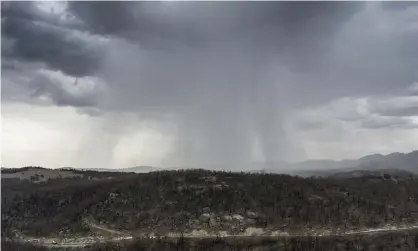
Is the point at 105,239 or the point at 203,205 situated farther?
the point at 203,205

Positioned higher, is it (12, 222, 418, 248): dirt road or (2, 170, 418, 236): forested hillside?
(2, 170, 418, 236): forested hillside

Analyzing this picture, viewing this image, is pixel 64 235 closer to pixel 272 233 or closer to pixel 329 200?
pixel 272 233

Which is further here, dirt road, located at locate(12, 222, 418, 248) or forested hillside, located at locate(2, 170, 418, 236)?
forested hillside, located at locate(2, 170, 418, 236)

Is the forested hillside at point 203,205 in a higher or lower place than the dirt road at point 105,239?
higher

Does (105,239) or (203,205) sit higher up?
(203,205)

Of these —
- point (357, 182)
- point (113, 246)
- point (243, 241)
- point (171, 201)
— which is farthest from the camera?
point (357, 182)

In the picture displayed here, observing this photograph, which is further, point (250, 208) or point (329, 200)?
point (329, 200)

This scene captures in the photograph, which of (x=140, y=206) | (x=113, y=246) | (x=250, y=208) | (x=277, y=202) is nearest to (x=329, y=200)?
(x=277, y=202)

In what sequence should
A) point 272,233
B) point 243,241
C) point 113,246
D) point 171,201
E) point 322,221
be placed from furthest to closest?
point 171,201, point 322,221, point 272,233, point 243,241, point 113,246

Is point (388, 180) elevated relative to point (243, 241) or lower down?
elevated

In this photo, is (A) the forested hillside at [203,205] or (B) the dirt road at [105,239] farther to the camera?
(A) the forested hillside at [203,205]
